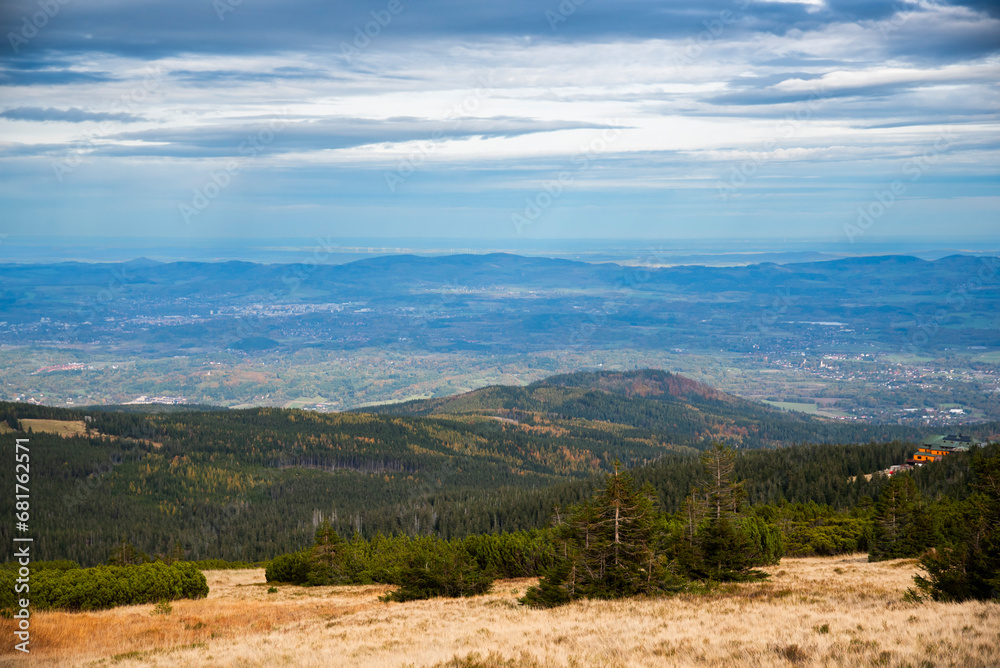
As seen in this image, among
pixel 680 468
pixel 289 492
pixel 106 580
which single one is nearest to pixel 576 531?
pixel 106 580

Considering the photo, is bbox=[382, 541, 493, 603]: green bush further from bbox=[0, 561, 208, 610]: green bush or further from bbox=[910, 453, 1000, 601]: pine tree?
bbox=[910, 453, 1000, 601]: pine tree

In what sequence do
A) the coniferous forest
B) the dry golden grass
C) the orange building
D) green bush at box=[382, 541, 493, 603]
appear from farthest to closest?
the orange building → green bush at box=[382, 541, 493, 603] → the coniferous forest → the dry golden grass

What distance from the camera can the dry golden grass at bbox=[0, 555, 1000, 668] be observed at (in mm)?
19422

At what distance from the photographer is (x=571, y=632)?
2558 cm

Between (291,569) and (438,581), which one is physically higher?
(438,581)

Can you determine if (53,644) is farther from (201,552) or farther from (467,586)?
(201,552)

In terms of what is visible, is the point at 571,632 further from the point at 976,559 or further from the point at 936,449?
the point at 936,449

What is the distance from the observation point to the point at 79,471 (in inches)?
7288

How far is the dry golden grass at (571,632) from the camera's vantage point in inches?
765

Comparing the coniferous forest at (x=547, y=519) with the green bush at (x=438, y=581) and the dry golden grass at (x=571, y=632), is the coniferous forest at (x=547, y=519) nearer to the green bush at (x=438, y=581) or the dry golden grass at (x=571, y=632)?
the green bush at (x=438, y=581)

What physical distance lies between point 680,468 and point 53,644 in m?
119

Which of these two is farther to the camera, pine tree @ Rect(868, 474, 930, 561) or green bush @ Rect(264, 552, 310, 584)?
green bush @ Rect(264, 552, 310, 584)

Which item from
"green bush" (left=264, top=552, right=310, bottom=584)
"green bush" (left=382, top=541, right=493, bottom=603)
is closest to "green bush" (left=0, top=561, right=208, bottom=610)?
"green bush" (left=382, top=541, right=493, bottom=603)

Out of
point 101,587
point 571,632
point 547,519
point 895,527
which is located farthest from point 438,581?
point 547,519
